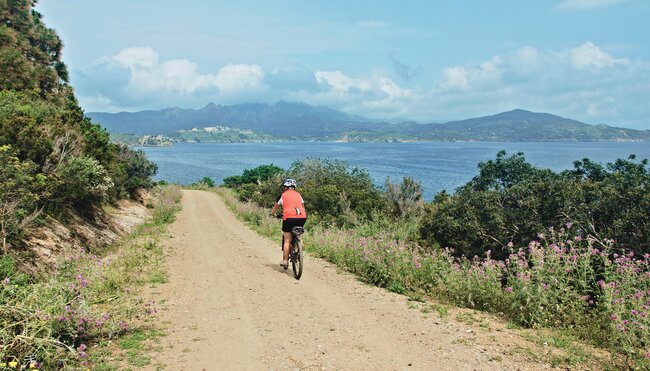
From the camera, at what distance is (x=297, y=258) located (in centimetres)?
1048

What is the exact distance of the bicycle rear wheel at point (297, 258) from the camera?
10.3 metres

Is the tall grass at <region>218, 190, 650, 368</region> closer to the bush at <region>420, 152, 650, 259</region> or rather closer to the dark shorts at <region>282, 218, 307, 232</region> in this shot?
the bush at <region>420, 152, 650, 259</region>

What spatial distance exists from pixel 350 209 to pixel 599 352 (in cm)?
1944

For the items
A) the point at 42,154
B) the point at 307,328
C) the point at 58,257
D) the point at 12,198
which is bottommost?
the point at 307,328

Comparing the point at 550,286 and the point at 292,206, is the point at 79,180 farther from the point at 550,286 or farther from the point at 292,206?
the point at 550,286

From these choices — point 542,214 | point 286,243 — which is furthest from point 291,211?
point 542,214

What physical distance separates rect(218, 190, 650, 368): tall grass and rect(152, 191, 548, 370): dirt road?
0.66 metres

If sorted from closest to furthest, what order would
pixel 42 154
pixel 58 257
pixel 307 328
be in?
A: 1. pixel 307 328
2. pixel 58 257
3. pixel 42 154

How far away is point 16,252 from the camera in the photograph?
8906 millimetres

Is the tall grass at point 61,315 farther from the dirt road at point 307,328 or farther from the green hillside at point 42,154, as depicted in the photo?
the green hillside at point 42,154

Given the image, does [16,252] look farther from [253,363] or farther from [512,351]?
[512,351]

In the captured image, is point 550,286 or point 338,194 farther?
point 338,194

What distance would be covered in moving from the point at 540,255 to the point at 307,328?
13.6 feet

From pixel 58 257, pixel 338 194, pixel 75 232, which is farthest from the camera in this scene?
pixel 338 194
